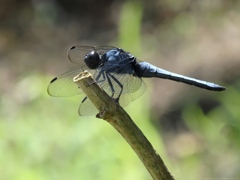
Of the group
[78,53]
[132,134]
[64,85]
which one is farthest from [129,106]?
[132,134]

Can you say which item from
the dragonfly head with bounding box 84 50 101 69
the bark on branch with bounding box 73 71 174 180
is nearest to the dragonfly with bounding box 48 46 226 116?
the dragonfly head with bounding box 84 50 101 69

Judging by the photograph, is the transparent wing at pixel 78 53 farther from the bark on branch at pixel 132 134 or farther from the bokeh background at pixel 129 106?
the bark on branch at pixel 132 134

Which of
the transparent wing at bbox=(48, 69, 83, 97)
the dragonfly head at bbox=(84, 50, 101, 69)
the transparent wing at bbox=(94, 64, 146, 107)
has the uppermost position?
the dragonfly head at bbox=(84, 50, 101, 69)

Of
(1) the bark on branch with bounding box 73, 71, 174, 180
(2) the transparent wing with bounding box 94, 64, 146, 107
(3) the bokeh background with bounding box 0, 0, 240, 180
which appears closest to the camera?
(1) the bark on branch with bounding box 73, 71, 174, 180

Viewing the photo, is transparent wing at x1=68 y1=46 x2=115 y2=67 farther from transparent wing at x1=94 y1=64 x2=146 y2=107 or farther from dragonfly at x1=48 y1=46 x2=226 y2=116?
transparent wing at x1=94 y1=64 x2=146 y2=107

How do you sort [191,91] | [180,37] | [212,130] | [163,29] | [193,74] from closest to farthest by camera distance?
[212,130]
[191,91]
[193,74]
[180,37]
[163,29]

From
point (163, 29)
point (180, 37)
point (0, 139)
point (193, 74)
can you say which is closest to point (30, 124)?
point (0, 139)

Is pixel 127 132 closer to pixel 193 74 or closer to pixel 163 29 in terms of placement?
pixel 193 74

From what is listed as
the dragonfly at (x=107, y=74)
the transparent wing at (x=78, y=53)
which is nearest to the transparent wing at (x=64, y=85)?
the dragonfly at (x=107, y=74)
